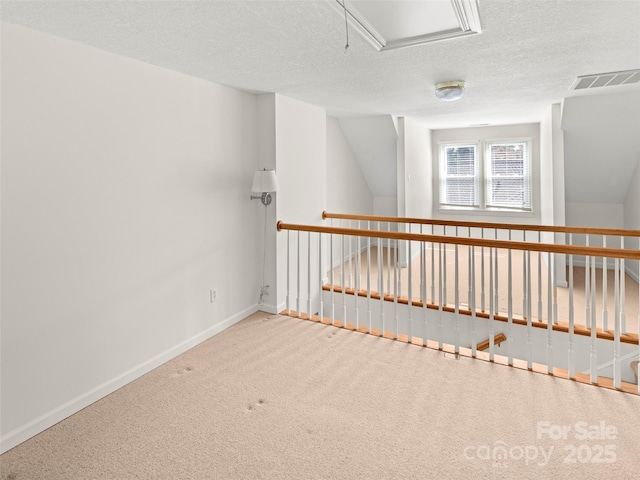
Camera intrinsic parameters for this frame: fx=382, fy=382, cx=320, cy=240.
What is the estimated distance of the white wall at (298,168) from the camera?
3840 mm

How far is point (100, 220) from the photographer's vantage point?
2.46 metres

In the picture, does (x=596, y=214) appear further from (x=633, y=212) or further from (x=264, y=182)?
(x=264, y=182)

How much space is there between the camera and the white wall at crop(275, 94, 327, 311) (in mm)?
3840

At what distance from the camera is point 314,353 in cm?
303

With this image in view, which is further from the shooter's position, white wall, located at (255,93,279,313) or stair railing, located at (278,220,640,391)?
white wall, located at (255,93,279,313)

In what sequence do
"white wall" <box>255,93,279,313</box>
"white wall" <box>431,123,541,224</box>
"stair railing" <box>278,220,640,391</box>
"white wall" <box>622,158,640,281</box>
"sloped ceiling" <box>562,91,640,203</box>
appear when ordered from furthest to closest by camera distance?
"white wall" <box>431,123,541,224</box>
"white wall" <box>622,158,640,281</box>
"sloped ceiling" <box>562,91,640,203</box>
"white wall" <box>255,93,279,313</box>
"stair railing" <box>278,220,640,391</box>

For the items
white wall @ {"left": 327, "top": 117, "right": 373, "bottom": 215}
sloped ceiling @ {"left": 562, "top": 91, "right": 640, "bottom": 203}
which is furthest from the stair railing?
sloped ceiling @ {"left": 562, "top": 91, "right": 640, "bottom": 203}

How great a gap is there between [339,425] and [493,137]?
6497 millimetres

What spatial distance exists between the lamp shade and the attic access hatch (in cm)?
148

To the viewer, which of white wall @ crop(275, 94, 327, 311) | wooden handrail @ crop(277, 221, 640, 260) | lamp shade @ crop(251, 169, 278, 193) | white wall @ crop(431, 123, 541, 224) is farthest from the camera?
white wall @ crop(431, 123, 541, 224)

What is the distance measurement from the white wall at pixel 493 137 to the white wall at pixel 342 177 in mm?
1690

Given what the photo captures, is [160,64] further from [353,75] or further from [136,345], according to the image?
[136,345]

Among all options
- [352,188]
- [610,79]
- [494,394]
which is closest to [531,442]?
[494,394]

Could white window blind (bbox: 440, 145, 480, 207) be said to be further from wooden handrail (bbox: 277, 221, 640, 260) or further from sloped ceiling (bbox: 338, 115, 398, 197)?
wooden handrail (bbox: 277, 221, 640, 260)
